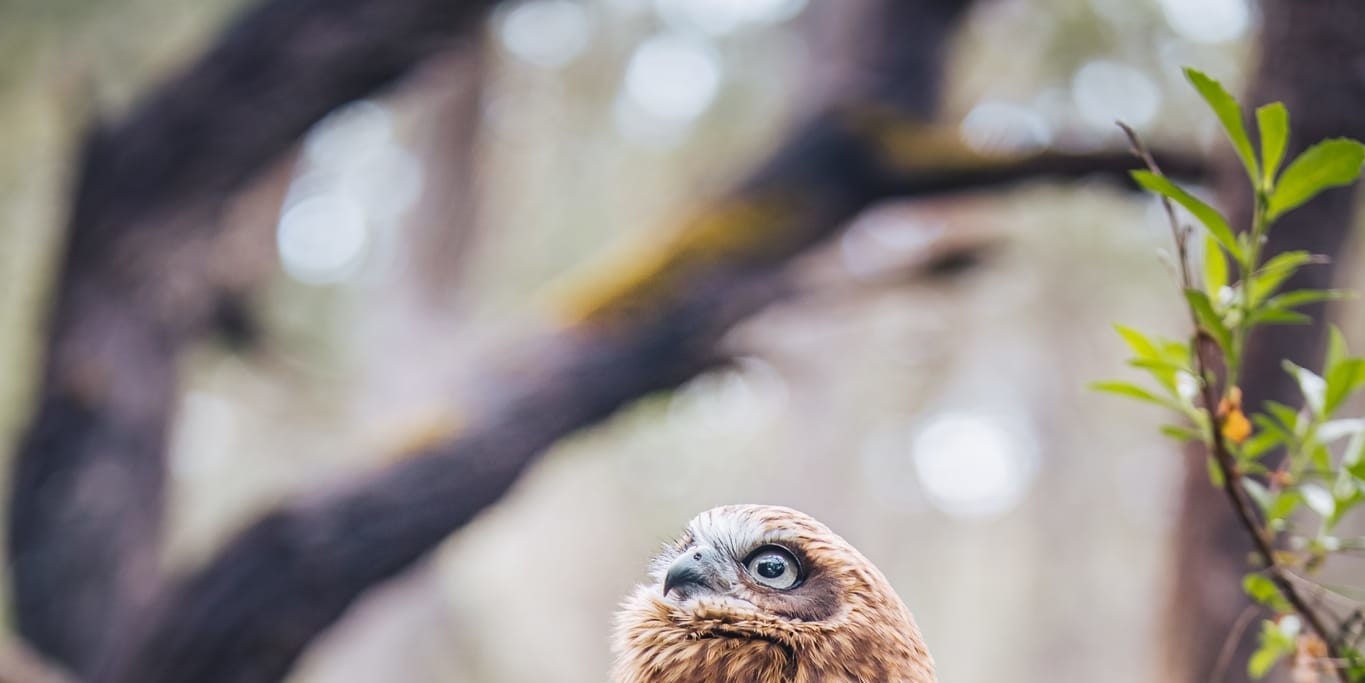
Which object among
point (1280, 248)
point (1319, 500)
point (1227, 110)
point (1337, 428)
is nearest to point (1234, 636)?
point (1319, 500)

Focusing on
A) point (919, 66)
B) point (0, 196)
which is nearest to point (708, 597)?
point (919, 66)

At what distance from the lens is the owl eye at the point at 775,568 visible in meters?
1.57

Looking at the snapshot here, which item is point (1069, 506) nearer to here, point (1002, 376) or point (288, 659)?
point (1002, 376)

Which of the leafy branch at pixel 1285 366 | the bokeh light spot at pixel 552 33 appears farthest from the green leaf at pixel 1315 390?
the bokeh light spot at pixel 552 33

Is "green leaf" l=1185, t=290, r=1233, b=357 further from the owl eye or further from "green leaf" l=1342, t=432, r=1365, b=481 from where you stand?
the owl eye

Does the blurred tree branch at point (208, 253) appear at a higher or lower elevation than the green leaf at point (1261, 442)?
higher

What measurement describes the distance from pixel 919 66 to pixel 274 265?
3706 millimetres

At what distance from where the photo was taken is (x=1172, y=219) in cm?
107

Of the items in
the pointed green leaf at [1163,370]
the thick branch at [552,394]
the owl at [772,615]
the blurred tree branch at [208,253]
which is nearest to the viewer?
the pointed green leaf at [1163,370]

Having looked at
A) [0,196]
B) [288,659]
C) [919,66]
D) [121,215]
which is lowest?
[288,659]

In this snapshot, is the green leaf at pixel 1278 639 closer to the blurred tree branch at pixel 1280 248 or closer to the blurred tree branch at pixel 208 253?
the blurred tree branch at pixel 1280 248

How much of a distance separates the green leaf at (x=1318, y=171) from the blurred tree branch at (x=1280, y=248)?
1714 millimetres

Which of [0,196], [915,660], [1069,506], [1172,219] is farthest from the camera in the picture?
[1069,506]

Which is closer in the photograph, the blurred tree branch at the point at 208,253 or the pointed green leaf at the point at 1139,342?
the pointed green leaf at the point at 1139,342
